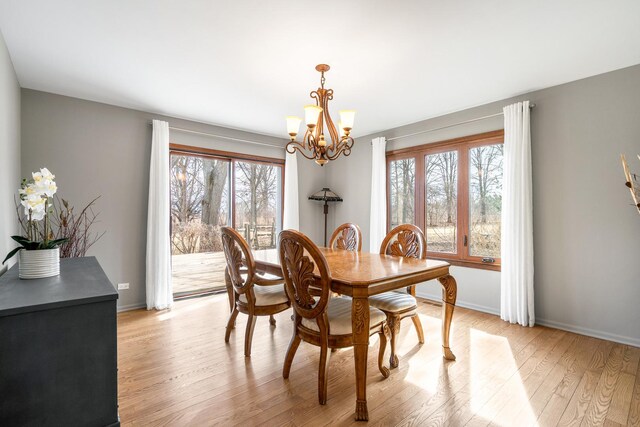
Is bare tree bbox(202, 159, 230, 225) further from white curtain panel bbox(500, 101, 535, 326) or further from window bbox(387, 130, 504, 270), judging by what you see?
white curtain panel bbox(500, 101, 535, 326)

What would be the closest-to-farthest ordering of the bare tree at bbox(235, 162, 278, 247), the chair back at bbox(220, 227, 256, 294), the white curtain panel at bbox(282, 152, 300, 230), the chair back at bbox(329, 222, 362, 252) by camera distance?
the chair back at bbox(220, 227, 256, 294), the chair back at bbox(329, 222, 362, 252), the bare tree at bbox(235, 162, 278, 247), the white curtain panel at bbox(282, 152, 300, 230)

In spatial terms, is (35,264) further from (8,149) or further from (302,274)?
(8,149)

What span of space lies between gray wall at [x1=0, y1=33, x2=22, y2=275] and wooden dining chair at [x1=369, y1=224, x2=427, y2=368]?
242 centimetres

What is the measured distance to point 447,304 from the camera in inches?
94.7

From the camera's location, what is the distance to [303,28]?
213 centimetres

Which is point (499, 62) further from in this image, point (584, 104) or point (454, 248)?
point (454, 248)

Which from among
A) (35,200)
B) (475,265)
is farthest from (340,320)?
(475,265)

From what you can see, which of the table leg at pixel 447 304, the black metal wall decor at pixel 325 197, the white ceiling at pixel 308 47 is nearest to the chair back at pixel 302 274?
the table leg at pixel 447 304

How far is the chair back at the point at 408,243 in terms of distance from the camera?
2828 millimetres

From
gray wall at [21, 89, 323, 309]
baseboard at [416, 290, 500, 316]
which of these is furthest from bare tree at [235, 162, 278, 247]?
baseboard at [416, 290, 500, 316]

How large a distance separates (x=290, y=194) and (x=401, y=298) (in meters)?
3.03

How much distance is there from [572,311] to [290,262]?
2958 mm

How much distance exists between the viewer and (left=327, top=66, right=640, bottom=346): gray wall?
8.96 feet

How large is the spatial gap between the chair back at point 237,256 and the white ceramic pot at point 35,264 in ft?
3.82
